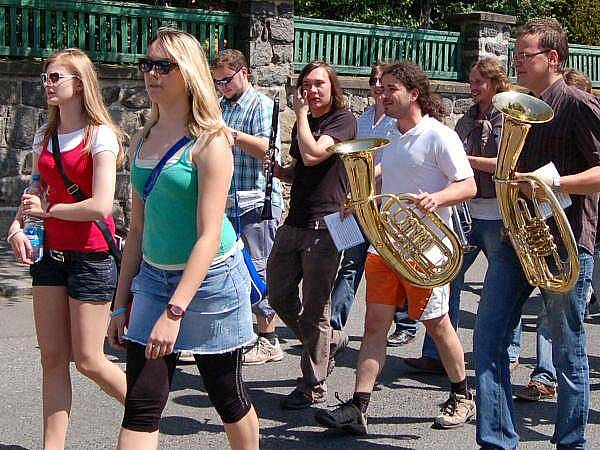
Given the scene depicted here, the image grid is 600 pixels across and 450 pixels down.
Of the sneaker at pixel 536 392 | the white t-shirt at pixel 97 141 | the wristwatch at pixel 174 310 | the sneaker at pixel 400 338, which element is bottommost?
the sneaker at pixel 400 338

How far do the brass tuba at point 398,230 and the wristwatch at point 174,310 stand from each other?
4.61 feet

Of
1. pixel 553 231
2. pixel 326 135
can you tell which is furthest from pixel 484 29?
pixel 553 231

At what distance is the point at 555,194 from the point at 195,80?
1572mm

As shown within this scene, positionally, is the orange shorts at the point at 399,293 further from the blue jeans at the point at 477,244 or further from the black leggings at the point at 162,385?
the black leggings at the point at 162,385

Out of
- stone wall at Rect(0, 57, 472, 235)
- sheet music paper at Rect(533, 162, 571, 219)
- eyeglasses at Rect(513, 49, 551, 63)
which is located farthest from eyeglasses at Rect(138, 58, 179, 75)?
stone wall at Rect(0, 57, 472, 235)

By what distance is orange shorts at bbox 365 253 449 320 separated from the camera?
188 inches

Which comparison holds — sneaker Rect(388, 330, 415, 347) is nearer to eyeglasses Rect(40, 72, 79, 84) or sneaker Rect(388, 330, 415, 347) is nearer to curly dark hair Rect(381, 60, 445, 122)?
curly dark hair Rect(381, 60, 445, 122)

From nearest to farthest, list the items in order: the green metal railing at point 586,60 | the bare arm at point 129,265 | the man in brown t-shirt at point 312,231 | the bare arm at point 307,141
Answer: the bare arm at point 129,265 → the bare arm at point 307,141 → the man in brown t-shirt at point 312,231 → the green metal railing at point 586,60

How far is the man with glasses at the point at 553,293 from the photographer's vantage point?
4105mm

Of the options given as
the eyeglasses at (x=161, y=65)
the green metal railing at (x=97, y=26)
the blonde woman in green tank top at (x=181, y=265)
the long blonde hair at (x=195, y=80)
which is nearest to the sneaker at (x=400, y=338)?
the blonde woman in green tank top at (x=181, y=265)

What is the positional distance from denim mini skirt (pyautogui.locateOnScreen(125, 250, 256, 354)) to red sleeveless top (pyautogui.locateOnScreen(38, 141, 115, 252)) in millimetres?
739

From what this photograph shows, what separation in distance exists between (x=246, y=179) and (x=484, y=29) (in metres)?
7.47

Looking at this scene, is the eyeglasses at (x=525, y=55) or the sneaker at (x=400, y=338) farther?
the sneaker at (x=400, y=338)

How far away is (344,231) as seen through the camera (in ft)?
16.0
